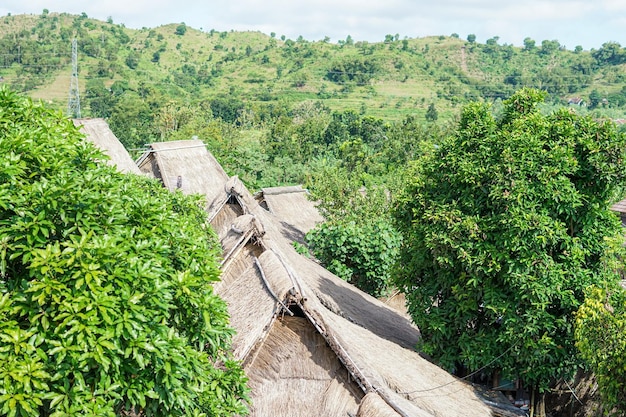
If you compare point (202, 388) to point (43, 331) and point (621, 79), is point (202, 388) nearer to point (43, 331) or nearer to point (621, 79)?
point (43, 331)

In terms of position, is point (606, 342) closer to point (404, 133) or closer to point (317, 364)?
point (317, 364)

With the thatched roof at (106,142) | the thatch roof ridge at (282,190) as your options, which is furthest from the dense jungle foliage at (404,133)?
the thatched roof at (106,142)

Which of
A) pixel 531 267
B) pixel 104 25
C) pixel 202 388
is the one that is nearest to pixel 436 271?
pixel 531 267

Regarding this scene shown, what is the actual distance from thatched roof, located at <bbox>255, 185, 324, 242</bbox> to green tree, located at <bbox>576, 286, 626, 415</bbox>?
1375 cm

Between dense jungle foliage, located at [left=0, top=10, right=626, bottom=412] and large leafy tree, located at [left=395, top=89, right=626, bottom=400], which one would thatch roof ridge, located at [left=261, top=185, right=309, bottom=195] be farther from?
large leafy tree, located at [left=395, top=89, right=626, bottom=400]

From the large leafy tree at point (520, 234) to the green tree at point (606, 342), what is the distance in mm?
860

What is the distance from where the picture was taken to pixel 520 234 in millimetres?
9562

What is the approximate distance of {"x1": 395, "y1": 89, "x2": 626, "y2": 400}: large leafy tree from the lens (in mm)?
9609

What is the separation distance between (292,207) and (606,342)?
56.4 ft

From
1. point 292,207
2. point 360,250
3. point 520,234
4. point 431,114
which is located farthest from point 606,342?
point 431,114

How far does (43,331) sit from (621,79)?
322ft

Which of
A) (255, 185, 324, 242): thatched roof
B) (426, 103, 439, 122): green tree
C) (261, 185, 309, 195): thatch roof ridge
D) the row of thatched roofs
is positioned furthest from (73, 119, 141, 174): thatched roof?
(426, 103, 439, 122): green tree

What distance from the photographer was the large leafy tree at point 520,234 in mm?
9609

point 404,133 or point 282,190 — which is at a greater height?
point 404,133
